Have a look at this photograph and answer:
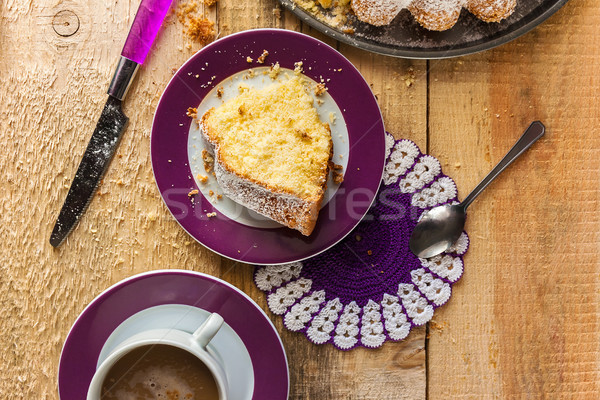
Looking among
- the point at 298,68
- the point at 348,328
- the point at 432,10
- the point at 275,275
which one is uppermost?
the point at 432,10

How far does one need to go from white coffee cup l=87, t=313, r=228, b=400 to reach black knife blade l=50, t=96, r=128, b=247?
0.43 m

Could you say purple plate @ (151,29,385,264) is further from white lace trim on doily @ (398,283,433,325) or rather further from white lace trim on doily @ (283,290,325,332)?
white lace trim on doily @ (398,283,433,325)

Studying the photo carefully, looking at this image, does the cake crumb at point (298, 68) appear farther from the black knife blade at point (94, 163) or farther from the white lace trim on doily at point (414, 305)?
the white lace trim on doily at point (414, 305)

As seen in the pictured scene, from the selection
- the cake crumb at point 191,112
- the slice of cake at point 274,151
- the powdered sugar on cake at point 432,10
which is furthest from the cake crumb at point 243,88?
the powdered sugar on cake at point 432,10

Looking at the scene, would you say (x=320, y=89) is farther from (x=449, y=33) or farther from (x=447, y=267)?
(x=447, y=267)

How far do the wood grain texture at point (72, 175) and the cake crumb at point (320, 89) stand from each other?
0.15 meters

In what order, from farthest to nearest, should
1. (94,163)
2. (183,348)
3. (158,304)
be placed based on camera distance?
(94,163), (158,304), (183,348)

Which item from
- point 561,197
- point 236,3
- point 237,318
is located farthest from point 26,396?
point 561,197

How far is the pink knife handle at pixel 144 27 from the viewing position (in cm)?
129

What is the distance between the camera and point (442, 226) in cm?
133

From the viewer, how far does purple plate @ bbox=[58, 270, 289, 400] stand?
1235mm

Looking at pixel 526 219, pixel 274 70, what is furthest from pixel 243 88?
pixel 526 219

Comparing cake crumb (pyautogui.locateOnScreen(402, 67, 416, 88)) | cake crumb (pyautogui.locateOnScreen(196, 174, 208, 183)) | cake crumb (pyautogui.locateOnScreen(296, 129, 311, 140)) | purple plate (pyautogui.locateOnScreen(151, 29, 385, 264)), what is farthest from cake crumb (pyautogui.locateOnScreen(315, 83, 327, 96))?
cake crumb (pyautogui.locateOnScreen(196, 174, 208, 183))

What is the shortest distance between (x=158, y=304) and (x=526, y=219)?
3.28 ft
